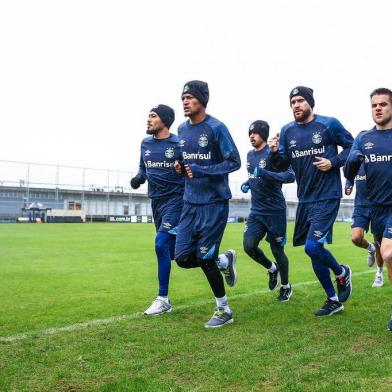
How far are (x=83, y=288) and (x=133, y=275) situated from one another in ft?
6.39

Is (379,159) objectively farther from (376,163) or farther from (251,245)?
(251,245)

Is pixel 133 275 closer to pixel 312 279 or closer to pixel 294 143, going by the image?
pixel 312 279

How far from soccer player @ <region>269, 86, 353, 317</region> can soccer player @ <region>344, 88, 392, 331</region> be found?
710mm

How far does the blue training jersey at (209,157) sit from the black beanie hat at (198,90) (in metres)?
0.24

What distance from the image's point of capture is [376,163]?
5.62 metres

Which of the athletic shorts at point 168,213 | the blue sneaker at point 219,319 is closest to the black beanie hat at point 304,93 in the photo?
the athletic shorts at point 168,213

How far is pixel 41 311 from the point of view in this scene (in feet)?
22.9

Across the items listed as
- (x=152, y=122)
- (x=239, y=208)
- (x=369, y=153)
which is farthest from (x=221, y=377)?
(x=239, y=208)

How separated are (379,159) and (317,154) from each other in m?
1.14

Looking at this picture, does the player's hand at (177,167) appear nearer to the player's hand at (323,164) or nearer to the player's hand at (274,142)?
the player's hand at (274,142)

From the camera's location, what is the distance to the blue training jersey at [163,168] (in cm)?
741

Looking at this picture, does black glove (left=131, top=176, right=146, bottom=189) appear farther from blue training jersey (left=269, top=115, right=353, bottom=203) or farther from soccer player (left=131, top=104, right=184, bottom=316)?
blue training jersey (left=269, top=115, right=353, bottom=203)

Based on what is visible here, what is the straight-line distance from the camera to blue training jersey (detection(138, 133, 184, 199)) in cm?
741

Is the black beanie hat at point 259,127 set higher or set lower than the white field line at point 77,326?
higher
